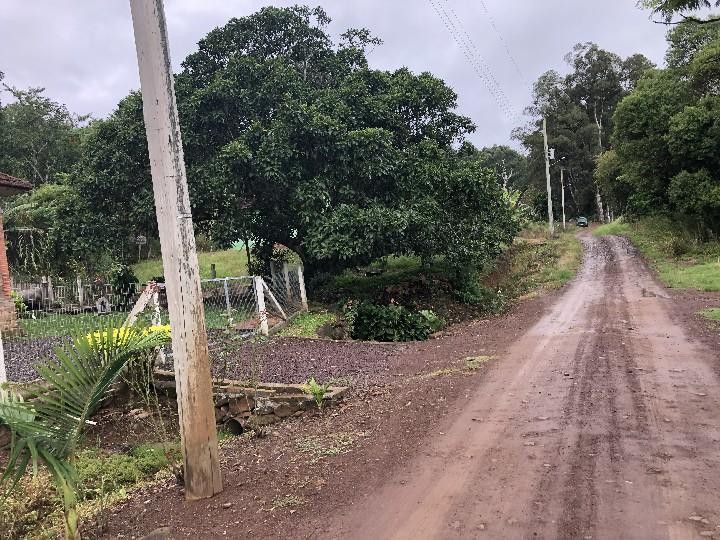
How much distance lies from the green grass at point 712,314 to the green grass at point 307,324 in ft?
25.7

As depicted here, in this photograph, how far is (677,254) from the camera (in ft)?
73.3

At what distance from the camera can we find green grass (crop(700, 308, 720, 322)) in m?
10.6

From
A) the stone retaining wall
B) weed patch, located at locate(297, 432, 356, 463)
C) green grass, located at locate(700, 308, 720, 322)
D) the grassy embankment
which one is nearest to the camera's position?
weed patch, located at locate(297, 432, 356, 463)

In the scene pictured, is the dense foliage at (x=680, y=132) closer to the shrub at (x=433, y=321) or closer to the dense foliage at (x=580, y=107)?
the shrub at (x=433, y=321)

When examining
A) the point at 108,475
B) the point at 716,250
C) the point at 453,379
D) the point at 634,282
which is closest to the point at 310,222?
the point at 453,379

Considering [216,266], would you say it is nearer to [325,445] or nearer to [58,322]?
[58,322]

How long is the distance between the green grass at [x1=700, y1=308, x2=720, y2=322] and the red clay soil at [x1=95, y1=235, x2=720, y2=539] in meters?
2.71

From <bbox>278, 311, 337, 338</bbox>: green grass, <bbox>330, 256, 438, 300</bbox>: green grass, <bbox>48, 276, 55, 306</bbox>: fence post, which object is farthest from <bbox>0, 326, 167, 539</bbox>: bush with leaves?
<bbox>48, 276, 55, 306</bbox>: fence post

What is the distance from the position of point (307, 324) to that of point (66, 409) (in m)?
9.53

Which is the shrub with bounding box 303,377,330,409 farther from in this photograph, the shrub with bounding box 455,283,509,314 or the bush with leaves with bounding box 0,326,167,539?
the shrub with bounding box 455,283,509,314

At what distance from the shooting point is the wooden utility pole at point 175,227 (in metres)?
3.95

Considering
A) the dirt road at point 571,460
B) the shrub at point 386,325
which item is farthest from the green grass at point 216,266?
the dirt road at point 571,460

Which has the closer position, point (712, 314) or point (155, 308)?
point (155, 308)

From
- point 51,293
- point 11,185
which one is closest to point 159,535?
point 11,185
